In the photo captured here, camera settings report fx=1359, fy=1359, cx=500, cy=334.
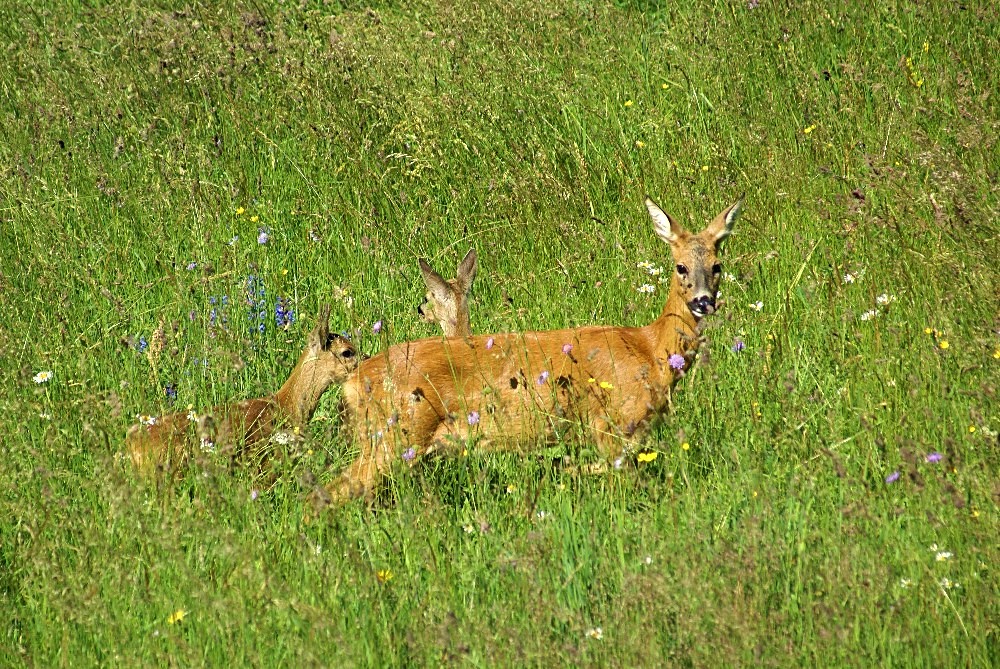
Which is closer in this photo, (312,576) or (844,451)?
(312,576)

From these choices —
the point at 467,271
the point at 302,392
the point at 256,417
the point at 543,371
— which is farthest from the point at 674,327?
the point at 256,417

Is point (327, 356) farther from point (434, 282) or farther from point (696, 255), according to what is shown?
point (696, 255)

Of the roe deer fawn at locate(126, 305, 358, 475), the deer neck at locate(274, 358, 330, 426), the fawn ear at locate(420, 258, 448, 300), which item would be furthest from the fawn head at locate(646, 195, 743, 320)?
the deer neck at locate(274, 358, 330, 426)

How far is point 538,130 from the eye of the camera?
6.96 m

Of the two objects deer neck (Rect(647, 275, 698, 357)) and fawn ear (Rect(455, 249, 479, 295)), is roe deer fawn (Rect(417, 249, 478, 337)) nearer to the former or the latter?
fawn ear (Rect(455, 249, 479, 295))

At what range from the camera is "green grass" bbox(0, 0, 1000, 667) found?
332 cm

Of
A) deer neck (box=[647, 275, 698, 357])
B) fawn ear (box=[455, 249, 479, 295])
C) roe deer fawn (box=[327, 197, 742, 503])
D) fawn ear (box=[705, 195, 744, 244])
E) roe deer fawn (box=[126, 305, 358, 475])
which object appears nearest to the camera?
roe deer fawn (box=[126, 305, 358, 475])

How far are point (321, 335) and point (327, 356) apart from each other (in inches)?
6.3

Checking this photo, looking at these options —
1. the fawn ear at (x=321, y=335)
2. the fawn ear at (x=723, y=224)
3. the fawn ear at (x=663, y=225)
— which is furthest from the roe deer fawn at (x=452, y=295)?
the fawn ear at (x=723, y=224)

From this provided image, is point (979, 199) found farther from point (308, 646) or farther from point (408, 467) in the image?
point (308, 646)

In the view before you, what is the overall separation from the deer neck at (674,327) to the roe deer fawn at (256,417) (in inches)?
48.0

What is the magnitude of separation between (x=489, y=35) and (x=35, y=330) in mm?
3127

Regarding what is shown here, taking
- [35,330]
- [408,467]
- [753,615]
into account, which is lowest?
[35,330]

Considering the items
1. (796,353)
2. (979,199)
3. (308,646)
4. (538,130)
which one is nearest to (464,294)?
(538,130)
